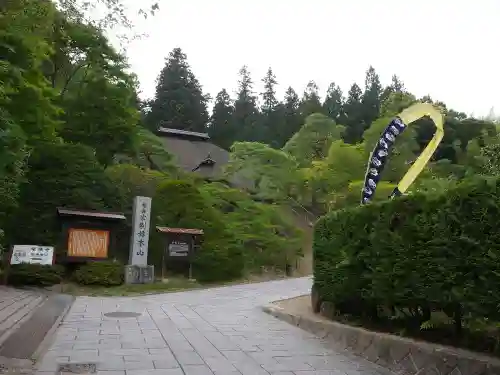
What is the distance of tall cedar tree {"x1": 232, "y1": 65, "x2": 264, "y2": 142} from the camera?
4789 centimetres

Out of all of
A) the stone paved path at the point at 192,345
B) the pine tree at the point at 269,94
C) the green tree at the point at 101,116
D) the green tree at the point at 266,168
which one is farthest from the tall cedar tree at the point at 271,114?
the stone paved path at the point at 192,345

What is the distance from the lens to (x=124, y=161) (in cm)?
2577

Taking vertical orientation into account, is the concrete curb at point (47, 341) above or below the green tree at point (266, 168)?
below

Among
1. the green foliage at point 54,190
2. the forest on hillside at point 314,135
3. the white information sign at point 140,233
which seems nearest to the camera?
the white information sign at point 140,233

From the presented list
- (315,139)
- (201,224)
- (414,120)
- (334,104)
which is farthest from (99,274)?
(334,104)

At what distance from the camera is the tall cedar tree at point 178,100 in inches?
1916

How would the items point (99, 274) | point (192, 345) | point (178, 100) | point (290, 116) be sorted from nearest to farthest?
1. point (192, 345)
2. point (99, 274)
3. point (178, 100)
4. point (290, 116)

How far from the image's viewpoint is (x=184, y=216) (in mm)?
19141

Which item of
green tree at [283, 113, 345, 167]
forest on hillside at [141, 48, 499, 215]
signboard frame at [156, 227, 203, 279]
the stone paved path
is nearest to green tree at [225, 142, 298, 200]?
forest on hillside at [141, 48, 499, 215]

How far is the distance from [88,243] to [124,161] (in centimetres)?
967

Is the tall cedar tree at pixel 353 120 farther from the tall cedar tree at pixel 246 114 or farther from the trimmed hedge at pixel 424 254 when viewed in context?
the trimmed hedge at pixel 424 254

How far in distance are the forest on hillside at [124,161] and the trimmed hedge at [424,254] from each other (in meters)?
0.48

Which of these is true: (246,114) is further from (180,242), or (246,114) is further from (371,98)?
(180,242)

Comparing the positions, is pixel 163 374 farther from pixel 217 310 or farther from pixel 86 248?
pixel 86 248
